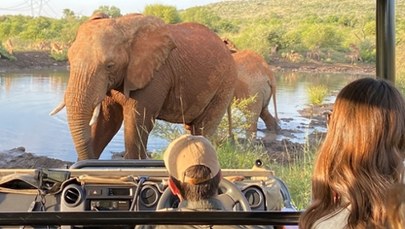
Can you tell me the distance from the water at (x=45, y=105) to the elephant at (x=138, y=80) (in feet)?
5.99

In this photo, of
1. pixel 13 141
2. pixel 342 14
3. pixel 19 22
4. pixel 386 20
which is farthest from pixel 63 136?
pixel 386 20

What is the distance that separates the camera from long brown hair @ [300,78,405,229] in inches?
37.2

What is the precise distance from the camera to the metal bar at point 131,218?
3.21 ft

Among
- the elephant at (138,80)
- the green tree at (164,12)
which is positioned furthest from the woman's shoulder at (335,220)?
the green tree at (164,12)

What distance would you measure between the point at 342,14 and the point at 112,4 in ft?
8.72

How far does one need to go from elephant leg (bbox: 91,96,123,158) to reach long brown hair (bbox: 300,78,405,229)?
482 cm

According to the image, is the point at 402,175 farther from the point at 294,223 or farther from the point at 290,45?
the point at 290,45

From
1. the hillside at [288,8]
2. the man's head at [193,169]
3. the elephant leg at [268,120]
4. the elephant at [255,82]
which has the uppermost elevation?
the man's head at [193,169]

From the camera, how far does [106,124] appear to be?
5891mm

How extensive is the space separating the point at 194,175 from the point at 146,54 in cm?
393

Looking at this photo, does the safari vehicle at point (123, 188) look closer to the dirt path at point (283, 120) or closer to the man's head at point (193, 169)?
the man's head at point (193, 169)

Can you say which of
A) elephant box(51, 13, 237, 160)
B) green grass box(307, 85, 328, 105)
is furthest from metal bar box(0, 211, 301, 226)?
green grass box(307, 85, 328, 105)

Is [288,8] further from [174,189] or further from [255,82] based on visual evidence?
[174,189]

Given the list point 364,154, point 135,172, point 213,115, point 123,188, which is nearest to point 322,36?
point 213,115
